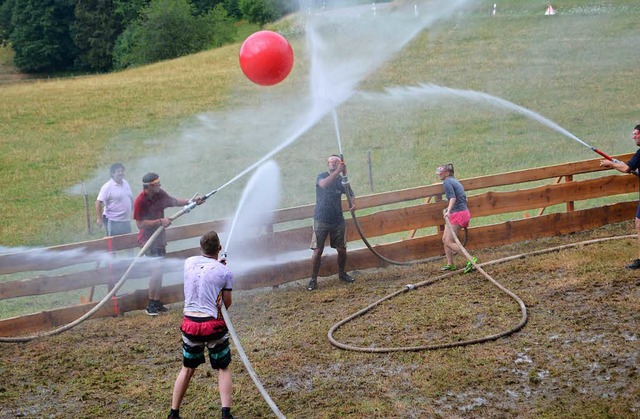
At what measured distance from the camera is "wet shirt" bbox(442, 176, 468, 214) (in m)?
9.71

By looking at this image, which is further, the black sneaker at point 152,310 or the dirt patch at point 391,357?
the black sneaker at point 152,310

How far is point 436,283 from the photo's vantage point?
30.6 ft

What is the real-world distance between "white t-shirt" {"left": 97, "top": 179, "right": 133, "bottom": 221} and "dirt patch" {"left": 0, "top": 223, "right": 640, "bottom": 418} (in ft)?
4.92

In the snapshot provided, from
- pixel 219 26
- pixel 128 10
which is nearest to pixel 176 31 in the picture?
pixel 219 26

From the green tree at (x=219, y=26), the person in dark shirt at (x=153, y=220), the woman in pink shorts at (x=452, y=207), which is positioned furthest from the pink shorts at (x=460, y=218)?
the green tree at (x=219, y=26)

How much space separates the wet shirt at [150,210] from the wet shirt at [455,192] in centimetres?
360

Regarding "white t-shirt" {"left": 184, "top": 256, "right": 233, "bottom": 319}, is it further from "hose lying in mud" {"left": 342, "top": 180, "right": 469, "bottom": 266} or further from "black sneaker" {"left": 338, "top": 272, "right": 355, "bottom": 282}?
"black sneaker" {"left": 338, "top": 272, "right": 355, "bottom": 282}

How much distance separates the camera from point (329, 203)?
9.62 m

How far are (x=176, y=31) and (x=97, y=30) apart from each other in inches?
616

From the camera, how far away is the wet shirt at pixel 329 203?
9602 mm

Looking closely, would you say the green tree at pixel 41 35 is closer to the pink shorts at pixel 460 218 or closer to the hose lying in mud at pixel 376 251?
the hose lying in mud at pixel 376 251

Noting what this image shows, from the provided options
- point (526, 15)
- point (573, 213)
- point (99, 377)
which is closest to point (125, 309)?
point (99, 377)

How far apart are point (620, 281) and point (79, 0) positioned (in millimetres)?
65487

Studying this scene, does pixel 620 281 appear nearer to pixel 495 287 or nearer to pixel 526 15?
pixel 495 287
